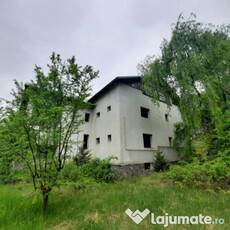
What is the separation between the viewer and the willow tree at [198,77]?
22.9 ft

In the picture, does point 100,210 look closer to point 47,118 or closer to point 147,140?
point 47,118

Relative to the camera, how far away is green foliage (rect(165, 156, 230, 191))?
16.5 feet

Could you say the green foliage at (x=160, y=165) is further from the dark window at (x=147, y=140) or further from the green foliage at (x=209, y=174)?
the green foliage at (x=209, y=174)

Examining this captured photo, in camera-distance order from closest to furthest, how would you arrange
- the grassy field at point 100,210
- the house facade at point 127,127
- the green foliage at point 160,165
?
the grassy field at point 100,210 < the house facade at point 127,127 < the green foliage at point 160,165

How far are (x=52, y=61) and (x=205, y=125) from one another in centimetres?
1062

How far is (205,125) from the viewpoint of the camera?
8.73 m

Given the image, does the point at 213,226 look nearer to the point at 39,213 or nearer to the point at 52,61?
the point at 39,213

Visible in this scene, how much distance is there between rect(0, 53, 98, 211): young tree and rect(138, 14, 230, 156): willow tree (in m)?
6.70

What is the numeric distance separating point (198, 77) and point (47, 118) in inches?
348

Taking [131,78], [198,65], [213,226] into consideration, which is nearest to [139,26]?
[131,78]

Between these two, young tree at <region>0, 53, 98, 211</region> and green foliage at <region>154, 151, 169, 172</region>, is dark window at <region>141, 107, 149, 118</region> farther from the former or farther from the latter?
young tree at <region>0, 53, 98, 211</region>

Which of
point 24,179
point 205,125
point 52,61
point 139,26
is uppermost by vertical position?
point 139,26

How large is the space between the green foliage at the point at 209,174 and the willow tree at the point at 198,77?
1764 mm

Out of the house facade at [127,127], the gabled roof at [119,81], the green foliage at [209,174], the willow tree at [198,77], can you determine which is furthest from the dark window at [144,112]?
the green foliage at [209,174]
